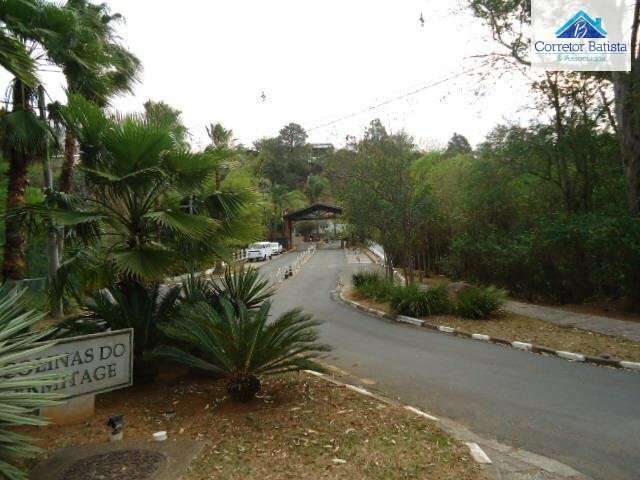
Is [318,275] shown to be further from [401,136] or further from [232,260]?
[232,260]

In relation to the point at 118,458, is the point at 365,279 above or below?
above

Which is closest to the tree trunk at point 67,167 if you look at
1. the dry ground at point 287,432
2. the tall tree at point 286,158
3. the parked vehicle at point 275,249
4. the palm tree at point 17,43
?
the palm tree at point 17,43

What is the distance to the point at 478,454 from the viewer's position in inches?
165

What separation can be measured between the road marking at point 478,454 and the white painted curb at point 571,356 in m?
5.11

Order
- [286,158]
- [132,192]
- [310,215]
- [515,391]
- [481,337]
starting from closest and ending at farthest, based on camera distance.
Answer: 1. [132,192]
2. [515,391]
3. [481,337]
4. [310,215]
5. [286,158]

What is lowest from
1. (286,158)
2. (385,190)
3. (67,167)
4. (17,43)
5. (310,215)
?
(385,190)

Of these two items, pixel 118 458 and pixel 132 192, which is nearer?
pixel 118 458

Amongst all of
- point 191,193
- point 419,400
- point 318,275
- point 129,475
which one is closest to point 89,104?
point 191,193

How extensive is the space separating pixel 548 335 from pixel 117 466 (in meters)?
9.27

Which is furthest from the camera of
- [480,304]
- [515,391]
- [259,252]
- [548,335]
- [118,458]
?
[259,252]

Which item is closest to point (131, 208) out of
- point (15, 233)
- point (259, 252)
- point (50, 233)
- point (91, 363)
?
point (50, 233)

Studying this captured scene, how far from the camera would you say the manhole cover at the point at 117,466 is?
3752 mm

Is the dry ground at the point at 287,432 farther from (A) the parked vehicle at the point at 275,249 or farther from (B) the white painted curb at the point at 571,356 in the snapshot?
(A) the parked vehicle at the point at 275,249

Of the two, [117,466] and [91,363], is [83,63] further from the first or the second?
[117,466]
